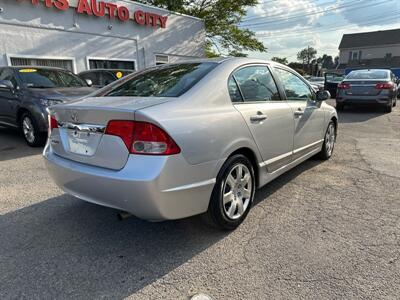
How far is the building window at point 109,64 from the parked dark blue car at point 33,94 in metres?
5.94

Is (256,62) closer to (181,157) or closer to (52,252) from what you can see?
(181,157)

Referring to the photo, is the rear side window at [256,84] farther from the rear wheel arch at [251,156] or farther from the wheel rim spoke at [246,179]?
the wheel rim spoke at [246,179]

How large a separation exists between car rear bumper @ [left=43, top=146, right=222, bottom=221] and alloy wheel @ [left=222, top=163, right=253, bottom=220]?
289mm

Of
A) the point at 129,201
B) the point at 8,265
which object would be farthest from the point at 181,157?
the point at 8,265

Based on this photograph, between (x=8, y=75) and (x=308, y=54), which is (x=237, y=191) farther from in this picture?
A: (x=308, y=54)

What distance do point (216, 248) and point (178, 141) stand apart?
1024 mm

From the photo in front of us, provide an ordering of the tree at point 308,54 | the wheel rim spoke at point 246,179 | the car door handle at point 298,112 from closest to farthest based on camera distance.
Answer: the wheel rim spoke at point 246,179 → the car door handle at point 298,112 → the tree at point 308,54

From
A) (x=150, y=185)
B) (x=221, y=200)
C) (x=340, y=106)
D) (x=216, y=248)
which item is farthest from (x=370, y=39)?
(x=150, y=185)

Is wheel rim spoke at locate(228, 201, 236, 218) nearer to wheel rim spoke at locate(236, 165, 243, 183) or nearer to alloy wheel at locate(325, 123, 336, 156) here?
wheel rim spoke at locate(236, 165, 243, 183)

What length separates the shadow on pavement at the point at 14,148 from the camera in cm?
605

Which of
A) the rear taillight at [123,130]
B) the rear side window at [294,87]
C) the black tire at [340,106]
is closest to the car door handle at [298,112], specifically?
the rear side window at [294,87]

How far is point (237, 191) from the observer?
10.3 ft

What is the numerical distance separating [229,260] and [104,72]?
29.4 feet

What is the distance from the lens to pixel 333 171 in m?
4.89
